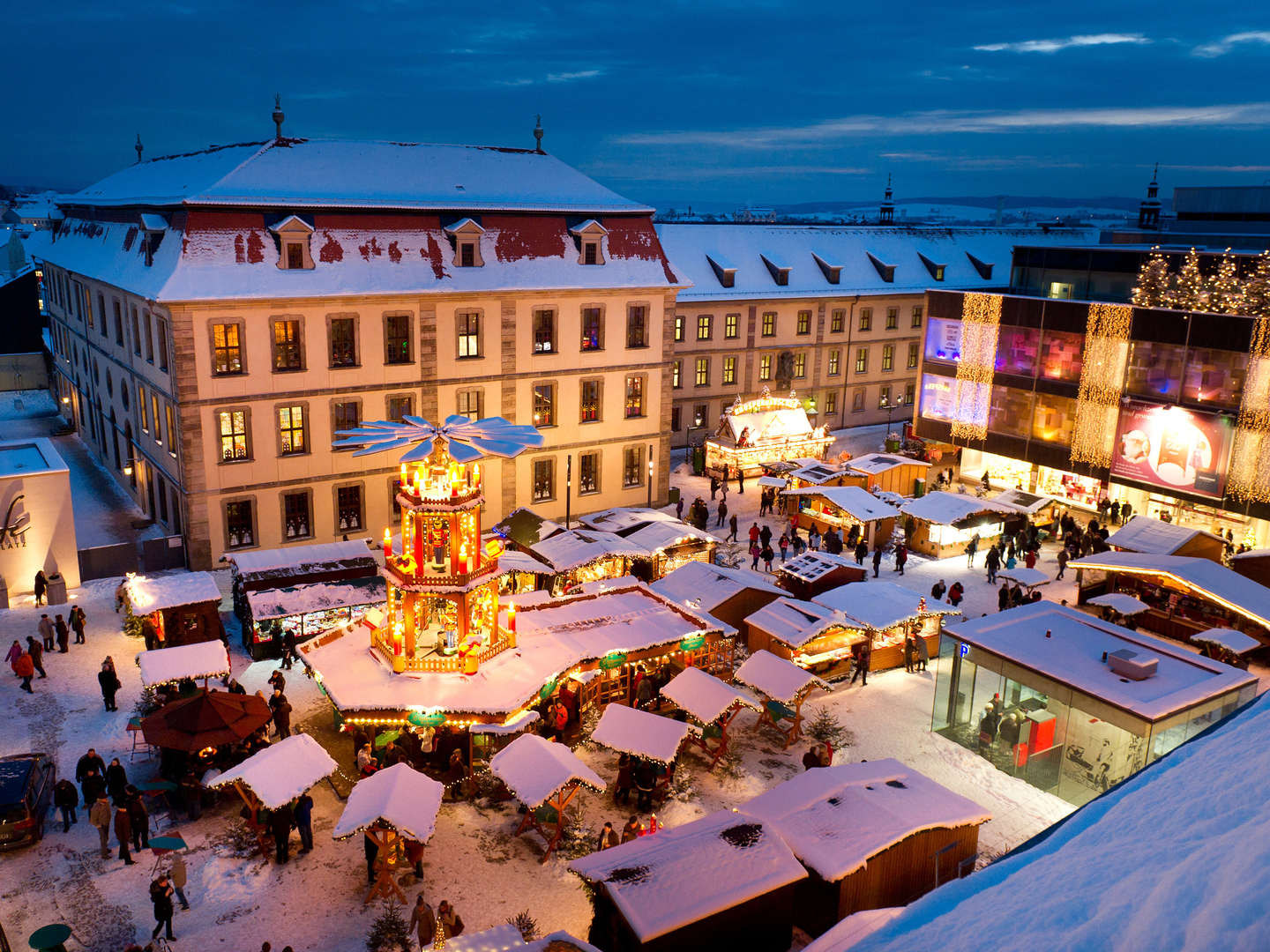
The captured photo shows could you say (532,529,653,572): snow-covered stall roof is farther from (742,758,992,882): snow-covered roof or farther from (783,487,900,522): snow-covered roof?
(742,758,992,882): snow-covered roof

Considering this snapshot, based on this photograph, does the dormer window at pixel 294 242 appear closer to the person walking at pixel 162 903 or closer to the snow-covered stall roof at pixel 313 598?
the snow-covered stall roof at pixel 313 598

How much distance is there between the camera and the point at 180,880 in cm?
1689

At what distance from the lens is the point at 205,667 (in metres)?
23.6

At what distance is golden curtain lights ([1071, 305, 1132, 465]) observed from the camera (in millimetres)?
41406

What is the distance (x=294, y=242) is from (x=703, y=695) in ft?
70.9

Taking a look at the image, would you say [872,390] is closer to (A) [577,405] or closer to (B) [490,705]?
(A) [577,405]

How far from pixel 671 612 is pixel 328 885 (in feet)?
38.7

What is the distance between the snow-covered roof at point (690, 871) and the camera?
14797 mm

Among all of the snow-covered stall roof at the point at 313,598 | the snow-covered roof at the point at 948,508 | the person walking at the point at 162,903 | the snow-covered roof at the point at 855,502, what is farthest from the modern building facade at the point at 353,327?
the person walking at the point at 162,903

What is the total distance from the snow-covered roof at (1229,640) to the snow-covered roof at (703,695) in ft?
46.6

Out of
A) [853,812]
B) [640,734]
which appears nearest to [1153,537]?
[853,812]

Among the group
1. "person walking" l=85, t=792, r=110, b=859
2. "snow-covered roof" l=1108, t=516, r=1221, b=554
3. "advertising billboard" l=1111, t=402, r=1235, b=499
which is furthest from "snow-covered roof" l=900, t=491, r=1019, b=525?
"person walking" l=85, t=792, r=110, b=859

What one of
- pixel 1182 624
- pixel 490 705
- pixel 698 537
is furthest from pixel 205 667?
pixel 1182 624

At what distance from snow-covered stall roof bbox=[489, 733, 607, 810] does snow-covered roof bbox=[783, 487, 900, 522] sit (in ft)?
68.0
